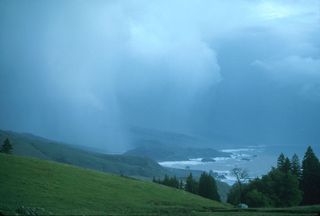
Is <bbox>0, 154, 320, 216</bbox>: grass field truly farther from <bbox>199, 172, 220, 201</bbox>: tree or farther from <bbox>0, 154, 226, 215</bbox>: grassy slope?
<bbox>199, 172, 220, 201</bbox>: tree

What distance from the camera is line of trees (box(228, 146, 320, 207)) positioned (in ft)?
269

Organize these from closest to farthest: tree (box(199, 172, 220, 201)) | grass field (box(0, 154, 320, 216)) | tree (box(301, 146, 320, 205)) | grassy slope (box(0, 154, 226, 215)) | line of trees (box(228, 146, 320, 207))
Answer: grass field (box(0, 154, 320, 216)) → grassy slope (box(0, 154, 226, 215)) → line of trees (box(228, 146, 320, 207)) → tree (box(301, 146, 320, 205)) → tree (box(199, 172, 220, 201))

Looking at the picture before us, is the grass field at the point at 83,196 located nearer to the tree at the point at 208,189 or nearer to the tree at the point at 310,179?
the tree at the point at 208,189

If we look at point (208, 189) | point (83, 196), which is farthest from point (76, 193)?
point (208, 189)

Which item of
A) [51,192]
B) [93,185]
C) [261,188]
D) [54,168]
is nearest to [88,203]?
[51,192]

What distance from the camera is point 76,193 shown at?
187 feet

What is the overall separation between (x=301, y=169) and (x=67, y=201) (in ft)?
224

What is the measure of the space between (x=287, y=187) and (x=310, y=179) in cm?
984

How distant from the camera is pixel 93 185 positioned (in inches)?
2581

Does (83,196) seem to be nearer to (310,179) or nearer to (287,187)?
(287,187)

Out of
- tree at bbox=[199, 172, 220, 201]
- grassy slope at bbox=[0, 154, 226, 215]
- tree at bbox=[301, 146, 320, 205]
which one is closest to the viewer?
grassy slope at bbox=[0, 154, 226, 215]

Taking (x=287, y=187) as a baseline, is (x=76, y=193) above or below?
Result: below

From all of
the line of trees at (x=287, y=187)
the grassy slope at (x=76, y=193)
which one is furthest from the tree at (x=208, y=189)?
the grassy slope at (x=76, y=193)

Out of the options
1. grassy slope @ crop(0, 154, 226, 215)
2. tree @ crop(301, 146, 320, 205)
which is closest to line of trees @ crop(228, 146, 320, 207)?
tree @ crop(301, 146, 320, 205)
